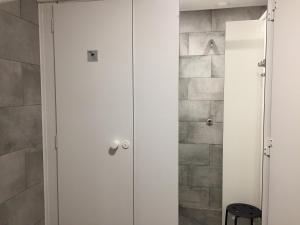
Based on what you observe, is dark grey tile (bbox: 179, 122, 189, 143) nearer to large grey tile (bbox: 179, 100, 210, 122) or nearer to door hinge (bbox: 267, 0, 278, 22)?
large grey tile (bbox: 179, 100, 210, 122)

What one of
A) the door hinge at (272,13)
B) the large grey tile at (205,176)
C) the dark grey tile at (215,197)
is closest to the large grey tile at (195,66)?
the large grey tile at (205,176)

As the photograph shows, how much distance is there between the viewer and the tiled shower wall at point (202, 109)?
8.57 ft

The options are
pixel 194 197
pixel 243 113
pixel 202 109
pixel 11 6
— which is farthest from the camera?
pixel 194 197

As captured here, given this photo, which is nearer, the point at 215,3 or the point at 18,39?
the point at 18,39

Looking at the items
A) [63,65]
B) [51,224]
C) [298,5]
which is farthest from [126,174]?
[298,5]

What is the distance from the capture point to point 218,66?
2.62 m

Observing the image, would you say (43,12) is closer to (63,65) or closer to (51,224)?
(63,65)

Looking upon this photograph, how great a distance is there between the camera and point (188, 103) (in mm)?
2713

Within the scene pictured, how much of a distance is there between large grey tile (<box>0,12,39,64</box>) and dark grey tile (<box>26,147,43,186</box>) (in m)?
0.61

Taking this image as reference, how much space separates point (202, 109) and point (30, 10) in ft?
5.87

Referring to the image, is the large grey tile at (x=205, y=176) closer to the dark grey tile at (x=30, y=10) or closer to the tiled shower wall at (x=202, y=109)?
the tiled shower wall at (x=202, y=109)

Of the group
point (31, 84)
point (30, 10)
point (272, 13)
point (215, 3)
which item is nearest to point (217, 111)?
point (215, 3)

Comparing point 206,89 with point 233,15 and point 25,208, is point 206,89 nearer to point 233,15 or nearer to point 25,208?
point 233,15

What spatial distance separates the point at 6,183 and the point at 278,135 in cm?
158
